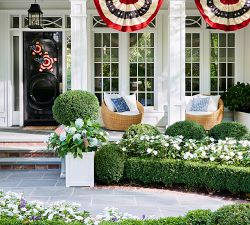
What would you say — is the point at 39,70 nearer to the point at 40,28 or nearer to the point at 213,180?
the point at 40,28

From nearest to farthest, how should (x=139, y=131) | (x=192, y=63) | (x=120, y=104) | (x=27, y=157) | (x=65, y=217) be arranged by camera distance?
(x=65, y=217), (x=139, y=131), (x=27, y=157), (x=120, y=104), (x=192, y=63)

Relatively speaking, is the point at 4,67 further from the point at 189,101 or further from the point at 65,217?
the point at 65,217

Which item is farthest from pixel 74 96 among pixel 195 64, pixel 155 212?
pixel 195 64

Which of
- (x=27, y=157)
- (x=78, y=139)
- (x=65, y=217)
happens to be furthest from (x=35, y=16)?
(x=65, y=217)

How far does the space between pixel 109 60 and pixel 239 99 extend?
127 inches

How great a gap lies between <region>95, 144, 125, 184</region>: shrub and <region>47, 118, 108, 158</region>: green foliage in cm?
18

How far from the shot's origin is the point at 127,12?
9.73 m

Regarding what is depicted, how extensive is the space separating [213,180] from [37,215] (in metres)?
3.21

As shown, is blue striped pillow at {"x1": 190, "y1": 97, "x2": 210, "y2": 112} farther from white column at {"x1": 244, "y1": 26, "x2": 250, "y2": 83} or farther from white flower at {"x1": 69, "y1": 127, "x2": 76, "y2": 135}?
white flower at {"x1": 69, "y1": 127, "x2": 76, "y2": 135}

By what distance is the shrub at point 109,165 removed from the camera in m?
7.82

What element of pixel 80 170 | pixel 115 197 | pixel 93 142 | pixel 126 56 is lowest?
pixel 115 197

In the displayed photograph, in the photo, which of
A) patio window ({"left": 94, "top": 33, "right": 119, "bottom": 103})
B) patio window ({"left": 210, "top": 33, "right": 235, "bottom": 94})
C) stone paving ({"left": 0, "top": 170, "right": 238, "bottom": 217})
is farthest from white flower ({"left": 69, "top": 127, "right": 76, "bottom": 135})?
patio window ({"left": 210, "top": 33, "right": 235, "bottom": 94})

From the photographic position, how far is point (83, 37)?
10.0 m

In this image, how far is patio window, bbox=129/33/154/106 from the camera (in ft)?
41.6
